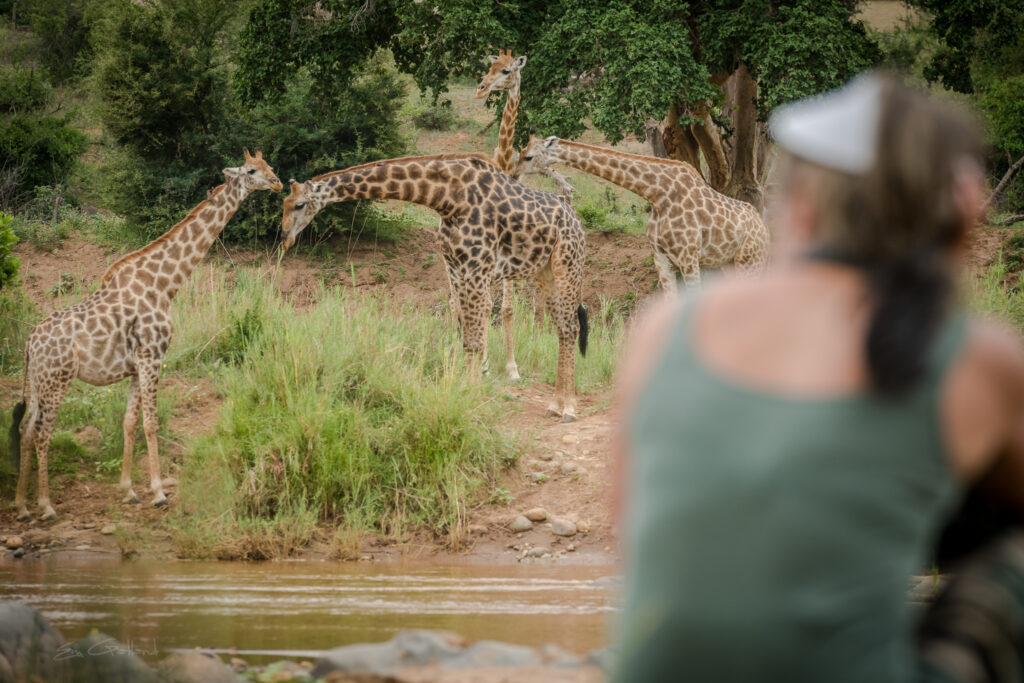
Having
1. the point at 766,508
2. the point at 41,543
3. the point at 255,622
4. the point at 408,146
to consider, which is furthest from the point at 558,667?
the point at 408,146

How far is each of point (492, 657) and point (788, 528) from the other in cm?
295

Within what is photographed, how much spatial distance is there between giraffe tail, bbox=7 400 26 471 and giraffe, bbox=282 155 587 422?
8.75 ft

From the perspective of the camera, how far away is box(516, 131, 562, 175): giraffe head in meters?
11.7

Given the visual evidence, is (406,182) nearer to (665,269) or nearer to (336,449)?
(665,269)

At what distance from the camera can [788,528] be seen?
171cm

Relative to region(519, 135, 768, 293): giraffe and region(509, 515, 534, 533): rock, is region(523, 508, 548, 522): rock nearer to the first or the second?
region(509, 515, 534, 533): rock

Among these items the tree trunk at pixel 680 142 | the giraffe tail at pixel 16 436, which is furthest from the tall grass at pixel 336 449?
the tree trunk at pixel 680 142

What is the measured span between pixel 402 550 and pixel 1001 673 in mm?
6332

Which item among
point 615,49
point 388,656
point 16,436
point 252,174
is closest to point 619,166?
point 615,49

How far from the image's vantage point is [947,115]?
180 cm

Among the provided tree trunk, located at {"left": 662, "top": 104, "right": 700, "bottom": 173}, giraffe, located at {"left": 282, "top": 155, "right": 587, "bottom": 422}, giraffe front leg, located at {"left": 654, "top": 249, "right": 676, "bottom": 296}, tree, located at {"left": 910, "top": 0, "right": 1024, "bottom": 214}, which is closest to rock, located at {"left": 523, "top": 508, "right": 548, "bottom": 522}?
giraffe, located at {"left": 282, "top": 155, "right": 587, "bottom": 422}

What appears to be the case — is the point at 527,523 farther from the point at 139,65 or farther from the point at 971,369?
the point at 139,65

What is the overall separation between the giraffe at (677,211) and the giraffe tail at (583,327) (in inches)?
39.7

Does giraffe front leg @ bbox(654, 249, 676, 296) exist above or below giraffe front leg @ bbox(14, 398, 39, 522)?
above
